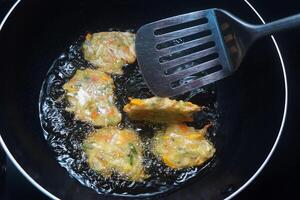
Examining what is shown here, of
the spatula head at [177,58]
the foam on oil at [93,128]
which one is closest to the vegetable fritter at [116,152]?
the foam on oil at [93,128]

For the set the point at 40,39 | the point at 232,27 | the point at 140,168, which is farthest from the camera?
the point at 40,39

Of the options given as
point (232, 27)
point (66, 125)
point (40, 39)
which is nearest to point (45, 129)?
point (66, 125)

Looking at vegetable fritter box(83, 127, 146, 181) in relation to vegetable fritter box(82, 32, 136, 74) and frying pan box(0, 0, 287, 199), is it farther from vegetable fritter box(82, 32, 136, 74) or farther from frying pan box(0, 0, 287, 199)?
vegetable fritter box(82, 32, 136, 74)

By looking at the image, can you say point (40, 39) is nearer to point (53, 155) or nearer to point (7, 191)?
point (53, 155)

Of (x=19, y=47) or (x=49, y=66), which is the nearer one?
(x=19, y=47)

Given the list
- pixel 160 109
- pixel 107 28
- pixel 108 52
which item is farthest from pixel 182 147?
pixel 107 28

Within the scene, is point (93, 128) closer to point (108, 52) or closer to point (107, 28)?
point (108, 52)

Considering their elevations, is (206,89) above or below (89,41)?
below

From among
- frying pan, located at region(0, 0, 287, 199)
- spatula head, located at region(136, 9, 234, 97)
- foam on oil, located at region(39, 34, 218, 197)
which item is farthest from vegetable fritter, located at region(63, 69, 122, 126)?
spatula head, located at region(136, 9, 234, 97)
